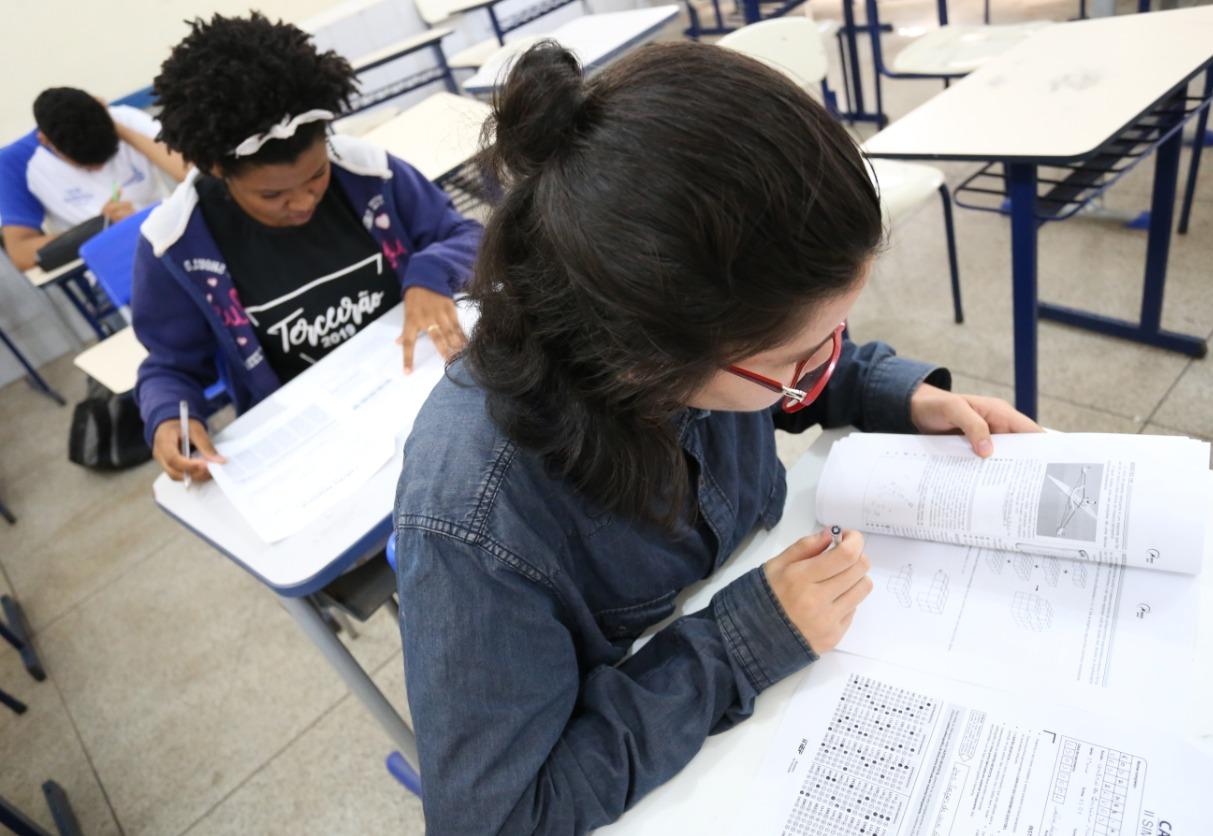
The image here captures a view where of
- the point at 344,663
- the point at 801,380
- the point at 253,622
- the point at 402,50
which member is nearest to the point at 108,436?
the point at 253,622

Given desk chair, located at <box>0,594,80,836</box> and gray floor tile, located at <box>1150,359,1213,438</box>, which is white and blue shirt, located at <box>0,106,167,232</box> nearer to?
desk chair, located at <box>0,594,80,836</box>

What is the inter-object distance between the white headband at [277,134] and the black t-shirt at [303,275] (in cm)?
16

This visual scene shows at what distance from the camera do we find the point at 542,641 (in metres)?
0.60

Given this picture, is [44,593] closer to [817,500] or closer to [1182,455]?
[817,500]

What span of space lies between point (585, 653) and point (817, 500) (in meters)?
0.29

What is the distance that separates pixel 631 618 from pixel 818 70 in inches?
77.9

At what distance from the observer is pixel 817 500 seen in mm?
785

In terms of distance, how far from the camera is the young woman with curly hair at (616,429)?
1.50 ft

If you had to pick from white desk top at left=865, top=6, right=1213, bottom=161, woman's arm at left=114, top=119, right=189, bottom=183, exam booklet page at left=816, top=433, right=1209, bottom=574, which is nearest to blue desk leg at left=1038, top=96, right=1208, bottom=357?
white desk top at left=865, top=6, right=1213, bottom=161

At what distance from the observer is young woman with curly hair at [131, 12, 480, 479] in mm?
1180

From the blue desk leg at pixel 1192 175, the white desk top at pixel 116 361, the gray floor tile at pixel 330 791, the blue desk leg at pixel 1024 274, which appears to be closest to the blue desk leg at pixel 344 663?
the gray floor tile at pixel 330 791

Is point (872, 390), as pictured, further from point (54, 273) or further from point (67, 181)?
point (67, 181)

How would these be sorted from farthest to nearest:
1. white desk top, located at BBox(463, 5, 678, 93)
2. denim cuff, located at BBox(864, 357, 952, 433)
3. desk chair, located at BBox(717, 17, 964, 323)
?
white desk top, located at BBox(463, 5, 678, 93) < desk chair, located at BBox(717, 17, 964, 323) < denim cuff, located at BBox(864, 357, 952, 433)

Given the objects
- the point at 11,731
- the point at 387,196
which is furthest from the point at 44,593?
the point at 387,196
